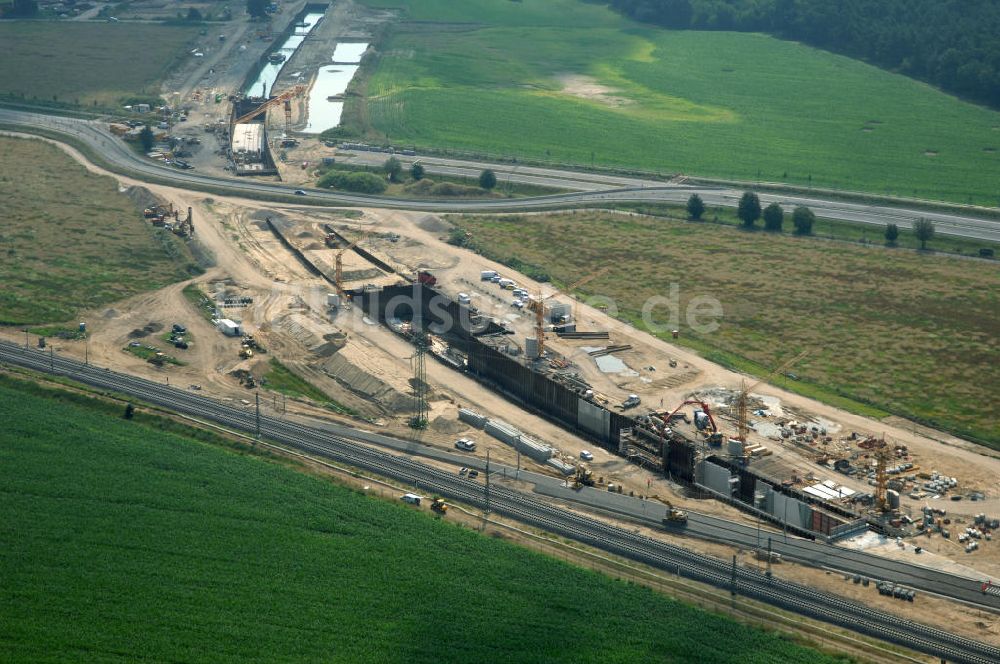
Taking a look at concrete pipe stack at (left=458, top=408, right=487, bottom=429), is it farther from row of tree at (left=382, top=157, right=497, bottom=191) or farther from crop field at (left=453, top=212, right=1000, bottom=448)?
row of tree at (left=382, top=157, right=497, bottom=191)

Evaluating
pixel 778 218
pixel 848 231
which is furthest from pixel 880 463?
pixel 848 231

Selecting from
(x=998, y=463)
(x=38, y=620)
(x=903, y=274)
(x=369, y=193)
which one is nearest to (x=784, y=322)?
(x=903, y=274)

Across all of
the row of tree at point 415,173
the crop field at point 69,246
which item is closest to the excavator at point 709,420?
the crop field at point 69,246

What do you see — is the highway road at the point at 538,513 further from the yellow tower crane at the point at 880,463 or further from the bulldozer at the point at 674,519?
the yellow tower crane at the point at 880,463

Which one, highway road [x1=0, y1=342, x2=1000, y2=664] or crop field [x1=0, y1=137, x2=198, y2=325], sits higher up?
crop field [x1=0, y1=137, x2=198, y2=325]

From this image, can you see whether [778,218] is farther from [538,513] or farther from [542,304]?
[538,513]

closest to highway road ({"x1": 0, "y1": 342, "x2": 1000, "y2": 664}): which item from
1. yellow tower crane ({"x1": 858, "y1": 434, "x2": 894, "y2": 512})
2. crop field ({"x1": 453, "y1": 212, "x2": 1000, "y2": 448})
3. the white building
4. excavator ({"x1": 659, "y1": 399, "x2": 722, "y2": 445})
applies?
yellow tower crane ({"x1": 858, "y1": 434, "x2": 894, "y2": 512})
